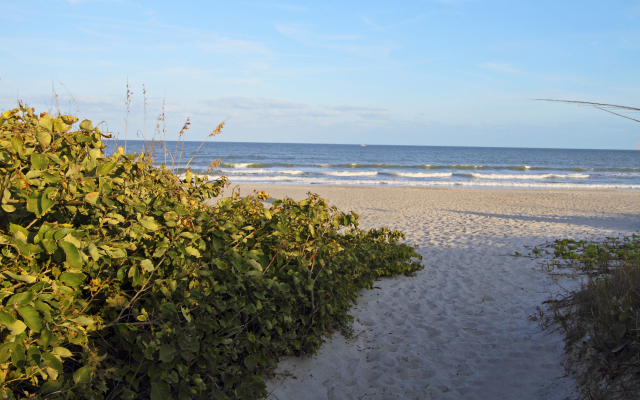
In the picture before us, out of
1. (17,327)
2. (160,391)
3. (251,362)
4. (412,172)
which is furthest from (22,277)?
(412,172)

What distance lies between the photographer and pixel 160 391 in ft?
6.51

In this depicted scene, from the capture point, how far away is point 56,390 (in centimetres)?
174

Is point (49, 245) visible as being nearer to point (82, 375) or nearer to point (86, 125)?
point (82, 375)

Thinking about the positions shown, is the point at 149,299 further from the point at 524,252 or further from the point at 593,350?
the point at 524,252

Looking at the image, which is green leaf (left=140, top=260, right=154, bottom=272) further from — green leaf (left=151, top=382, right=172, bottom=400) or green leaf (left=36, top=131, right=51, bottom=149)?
green leaf (left=36, top=131, right=51, bottom=149)

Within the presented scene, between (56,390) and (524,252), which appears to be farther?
(524,252)

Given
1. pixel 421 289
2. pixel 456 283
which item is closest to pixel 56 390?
pixel 421 289

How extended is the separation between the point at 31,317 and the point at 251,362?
51.0 inches

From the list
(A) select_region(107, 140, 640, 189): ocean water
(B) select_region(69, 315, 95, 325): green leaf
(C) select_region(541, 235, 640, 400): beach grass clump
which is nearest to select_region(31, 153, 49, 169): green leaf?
(B) select_region(69, 315, 95, 325): green leaf

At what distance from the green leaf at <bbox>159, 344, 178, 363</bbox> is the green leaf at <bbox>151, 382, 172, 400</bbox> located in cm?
15

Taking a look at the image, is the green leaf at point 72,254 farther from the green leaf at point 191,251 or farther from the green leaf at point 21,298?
the green leaf at point 191,251

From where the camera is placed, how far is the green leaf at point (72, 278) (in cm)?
180

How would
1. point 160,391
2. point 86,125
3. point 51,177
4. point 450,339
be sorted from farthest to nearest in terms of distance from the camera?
point 450,339 < point 86,125 < point 160,391 < point 51,177

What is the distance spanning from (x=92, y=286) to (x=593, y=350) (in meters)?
3.31
